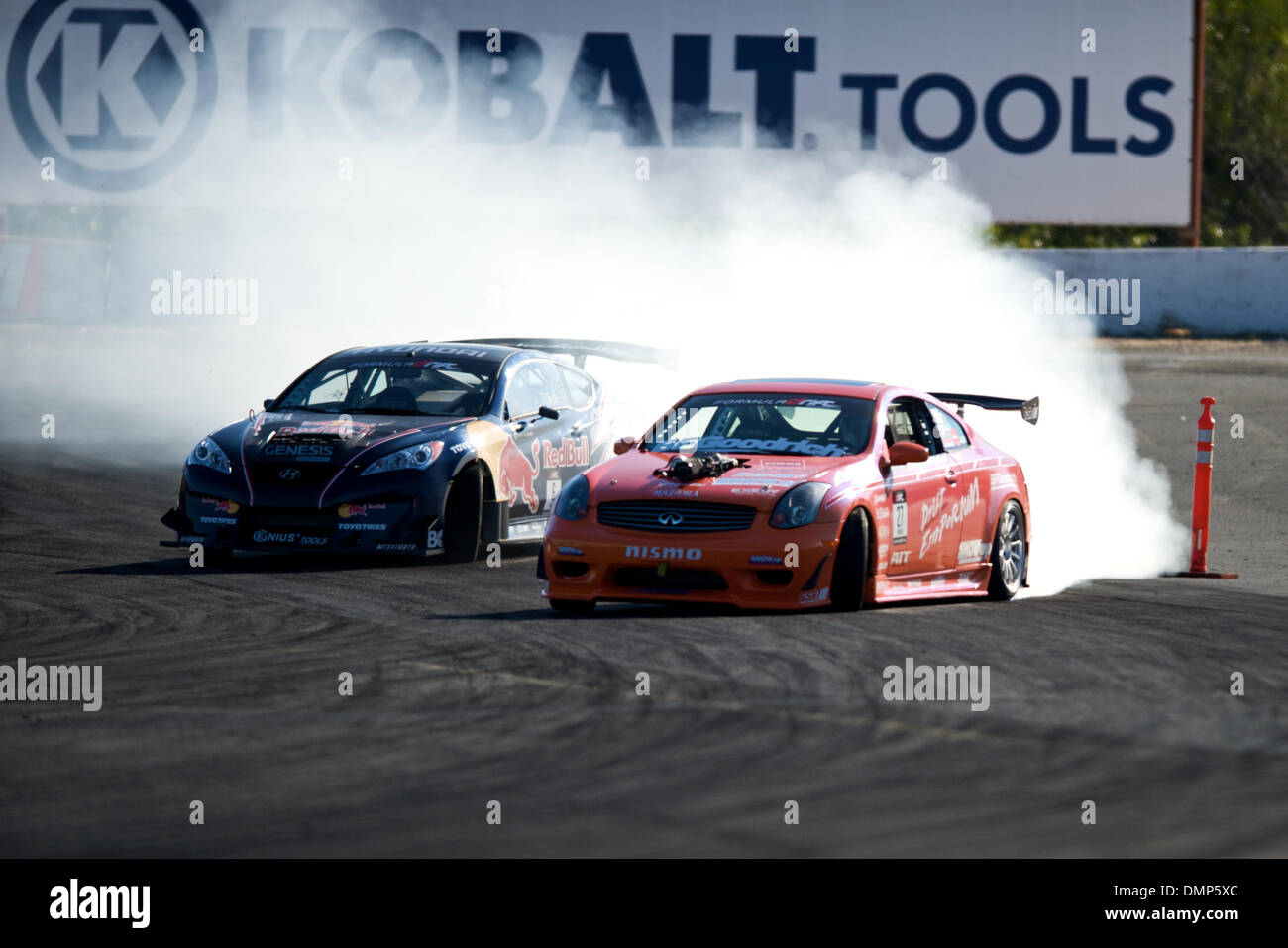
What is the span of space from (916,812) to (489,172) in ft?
70.3

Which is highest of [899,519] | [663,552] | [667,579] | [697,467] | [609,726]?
[697,467]

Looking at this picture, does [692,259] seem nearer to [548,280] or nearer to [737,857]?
[548,280]

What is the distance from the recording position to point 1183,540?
52.4ft

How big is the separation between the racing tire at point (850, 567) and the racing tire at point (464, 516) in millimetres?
3025

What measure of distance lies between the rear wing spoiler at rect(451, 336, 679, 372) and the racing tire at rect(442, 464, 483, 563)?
2511mm

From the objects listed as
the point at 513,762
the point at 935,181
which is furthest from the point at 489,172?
the point at 513,762

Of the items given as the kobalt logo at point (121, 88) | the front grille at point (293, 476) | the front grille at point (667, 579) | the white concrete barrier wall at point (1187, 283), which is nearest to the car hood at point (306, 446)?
the front grille at point (293, 476)

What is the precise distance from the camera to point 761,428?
1128 cm

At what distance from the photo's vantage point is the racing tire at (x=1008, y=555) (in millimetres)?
11906

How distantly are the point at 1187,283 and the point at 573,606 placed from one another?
63.1 ft

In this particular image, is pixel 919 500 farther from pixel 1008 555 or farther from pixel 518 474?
pixel 518 474

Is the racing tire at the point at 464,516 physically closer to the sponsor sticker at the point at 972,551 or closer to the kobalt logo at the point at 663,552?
the kobalt logo at the point at 663,552

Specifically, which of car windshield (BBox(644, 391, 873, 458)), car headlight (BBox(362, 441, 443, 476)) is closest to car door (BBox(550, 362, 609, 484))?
car headlight (BBox(362, 441, 443, 476))

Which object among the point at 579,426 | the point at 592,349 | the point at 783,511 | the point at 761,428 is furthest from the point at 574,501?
the point at 592,349
